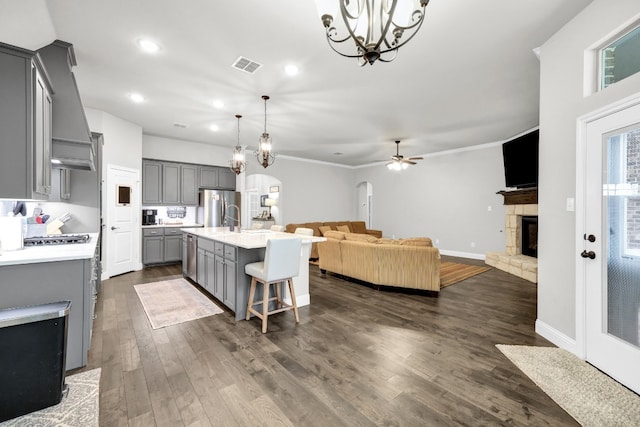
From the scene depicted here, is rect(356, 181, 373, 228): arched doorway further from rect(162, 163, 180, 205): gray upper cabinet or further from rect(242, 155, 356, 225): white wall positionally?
rect(162, 163, 180, 205): gray upper cabinet

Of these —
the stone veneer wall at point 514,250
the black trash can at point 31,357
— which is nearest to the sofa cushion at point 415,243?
the stone veneer wall at point 514,250

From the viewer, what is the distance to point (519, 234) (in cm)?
599

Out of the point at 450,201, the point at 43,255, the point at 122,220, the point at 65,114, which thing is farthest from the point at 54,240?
the point at 450,201

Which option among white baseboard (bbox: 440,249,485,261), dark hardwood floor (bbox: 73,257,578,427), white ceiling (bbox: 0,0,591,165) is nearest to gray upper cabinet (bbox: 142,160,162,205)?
white ceiling (bbox: 0,0,591,165)

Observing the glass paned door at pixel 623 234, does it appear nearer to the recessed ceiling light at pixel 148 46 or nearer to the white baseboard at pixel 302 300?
the white baseboard at pixel 302 300

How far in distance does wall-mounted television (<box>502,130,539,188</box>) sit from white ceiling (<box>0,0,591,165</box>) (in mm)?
410

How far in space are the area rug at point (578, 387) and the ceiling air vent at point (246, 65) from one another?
12.8ft

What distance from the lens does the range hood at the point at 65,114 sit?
2.62 m

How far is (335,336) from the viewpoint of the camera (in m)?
2.81

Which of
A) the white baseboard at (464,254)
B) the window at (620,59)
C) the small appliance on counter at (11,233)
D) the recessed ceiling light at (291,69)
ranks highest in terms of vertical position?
the recessed ceiling light at (291,69)

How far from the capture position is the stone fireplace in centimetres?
543

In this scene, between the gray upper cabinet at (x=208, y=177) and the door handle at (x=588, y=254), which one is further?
the gray upper cabinet at (x=208, y=177)

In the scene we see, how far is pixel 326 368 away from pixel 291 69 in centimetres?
318

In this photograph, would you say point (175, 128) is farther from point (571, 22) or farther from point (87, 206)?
point (571, 22)
